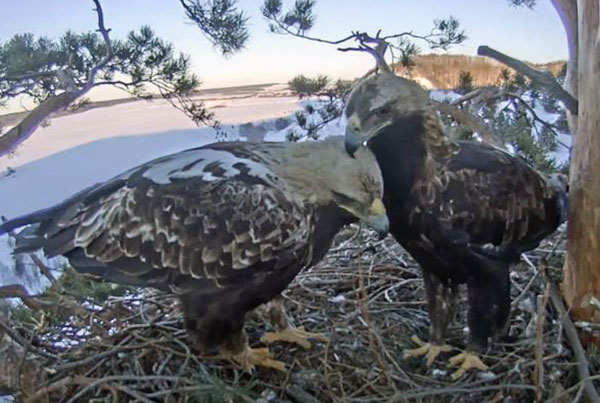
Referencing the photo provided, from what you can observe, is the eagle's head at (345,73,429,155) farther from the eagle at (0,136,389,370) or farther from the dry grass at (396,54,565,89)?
the dry grass at (396,54,565,89)

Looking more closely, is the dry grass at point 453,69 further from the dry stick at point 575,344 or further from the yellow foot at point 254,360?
the yellow foot at point 254,360

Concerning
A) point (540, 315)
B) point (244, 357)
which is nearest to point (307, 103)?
point (244, 357)

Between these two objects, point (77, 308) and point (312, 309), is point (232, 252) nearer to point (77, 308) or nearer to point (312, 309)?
point (77, 308)

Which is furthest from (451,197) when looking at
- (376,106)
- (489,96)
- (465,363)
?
(489,96)

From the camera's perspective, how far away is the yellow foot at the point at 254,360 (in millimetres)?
1276

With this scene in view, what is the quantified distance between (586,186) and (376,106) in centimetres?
46

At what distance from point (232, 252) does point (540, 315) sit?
0.46 meters

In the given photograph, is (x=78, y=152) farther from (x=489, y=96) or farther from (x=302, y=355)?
(x=489, y=96)

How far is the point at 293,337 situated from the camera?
4.51ft

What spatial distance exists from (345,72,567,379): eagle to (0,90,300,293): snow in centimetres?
64

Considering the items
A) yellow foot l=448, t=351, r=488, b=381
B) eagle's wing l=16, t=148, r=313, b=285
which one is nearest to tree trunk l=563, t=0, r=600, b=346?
yellow foot l=448, t=351, r=488, b=381

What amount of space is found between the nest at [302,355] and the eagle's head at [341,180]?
12cm

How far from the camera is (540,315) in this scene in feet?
2.97

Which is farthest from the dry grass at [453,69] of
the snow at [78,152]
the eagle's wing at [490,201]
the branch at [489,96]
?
the eagle's wing at [490,201]
